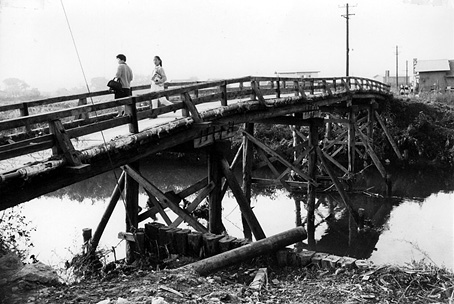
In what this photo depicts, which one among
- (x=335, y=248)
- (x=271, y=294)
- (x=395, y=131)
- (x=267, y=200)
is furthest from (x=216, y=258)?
(x=395, y=131)

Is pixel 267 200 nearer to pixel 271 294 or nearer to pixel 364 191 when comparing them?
pixel 364 191

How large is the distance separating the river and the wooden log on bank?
3791 mm

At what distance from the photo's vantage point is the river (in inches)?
422

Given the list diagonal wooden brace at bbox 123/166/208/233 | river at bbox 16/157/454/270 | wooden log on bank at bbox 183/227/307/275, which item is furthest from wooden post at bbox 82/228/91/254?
wooden log on bank at bbox 183/227/307/275

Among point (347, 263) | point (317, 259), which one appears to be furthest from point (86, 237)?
point (347, 263)

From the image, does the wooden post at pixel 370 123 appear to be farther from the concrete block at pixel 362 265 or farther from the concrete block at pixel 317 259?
the concrete block at pixel 362 265

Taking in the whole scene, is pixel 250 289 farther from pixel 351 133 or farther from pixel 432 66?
pixel 432 66

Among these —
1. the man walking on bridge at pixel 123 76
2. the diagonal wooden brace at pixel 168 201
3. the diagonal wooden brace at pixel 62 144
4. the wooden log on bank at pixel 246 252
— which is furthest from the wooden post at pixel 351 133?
the diagonal wooden brace at pixel 62 144

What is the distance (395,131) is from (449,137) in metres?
2.25

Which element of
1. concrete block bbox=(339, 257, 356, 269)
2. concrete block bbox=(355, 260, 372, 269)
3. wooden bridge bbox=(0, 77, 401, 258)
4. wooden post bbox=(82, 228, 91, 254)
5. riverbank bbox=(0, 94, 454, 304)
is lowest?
wooden post bbox=(82, 228, 91, 254)

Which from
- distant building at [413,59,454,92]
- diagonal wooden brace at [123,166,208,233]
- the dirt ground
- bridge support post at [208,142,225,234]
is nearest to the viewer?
the dirt ground

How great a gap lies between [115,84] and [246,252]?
12.1ft

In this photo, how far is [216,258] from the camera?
5168mm

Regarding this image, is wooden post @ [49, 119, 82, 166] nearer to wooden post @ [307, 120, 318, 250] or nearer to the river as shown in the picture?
the river
